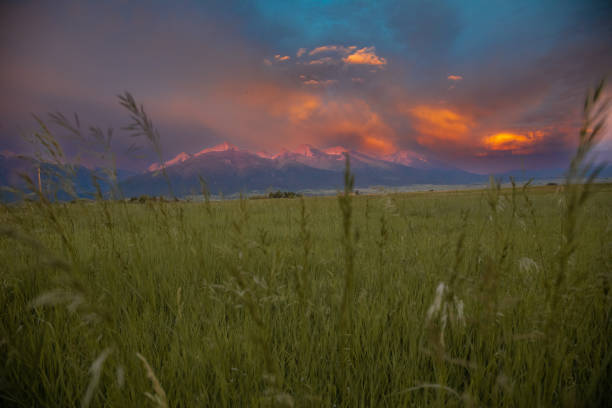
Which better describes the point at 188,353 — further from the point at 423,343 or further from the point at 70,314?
the point at 423,343

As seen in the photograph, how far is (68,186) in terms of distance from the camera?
6.96 feet

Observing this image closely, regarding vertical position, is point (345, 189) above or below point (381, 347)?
above

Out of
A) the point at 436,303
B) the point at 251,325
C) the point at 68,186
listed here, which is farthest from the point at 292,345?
the point at 68,186

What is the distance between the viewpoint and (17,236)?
80 cm

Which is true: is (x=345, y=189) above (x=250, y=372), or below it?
above

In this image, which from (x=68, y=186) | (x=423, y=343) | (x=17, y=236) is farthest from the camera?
(x=68, y=186)

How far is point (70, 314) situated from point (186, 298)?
0.81 metres

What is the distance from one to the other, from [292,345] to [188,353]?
687 millimetres

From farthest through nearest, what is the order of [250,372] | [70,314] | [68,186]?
[68,186] → [70,314] → [250,372]

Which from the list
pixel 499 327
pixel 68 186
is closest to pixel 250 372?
pixel 499 327

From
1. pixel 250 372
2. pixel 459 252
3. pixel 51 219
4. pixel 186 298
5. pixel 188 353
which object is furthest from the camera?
pixel 186 298

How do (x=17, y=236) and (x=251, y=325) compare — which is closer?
(x=17, y=236)

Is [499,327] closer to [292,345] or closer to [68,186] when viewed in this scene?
[292,345]

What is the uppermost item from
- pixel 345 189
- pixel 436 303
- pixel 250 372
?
pixel 345 189
